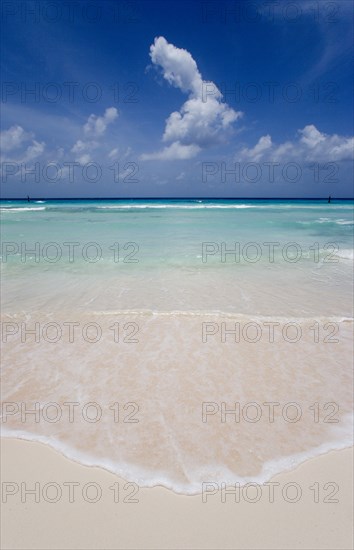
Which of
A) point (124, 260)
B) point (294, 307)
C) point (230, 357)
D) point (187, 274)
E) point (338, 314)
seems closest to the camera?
point (230, 357)

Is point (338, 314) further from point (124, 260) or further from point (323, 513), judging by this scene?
point (124, 260)

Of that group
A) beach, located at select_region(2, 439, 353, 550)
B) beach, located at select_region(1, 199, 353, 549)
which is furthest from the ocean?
beach, located at select_region(2, 439, 353, 550)

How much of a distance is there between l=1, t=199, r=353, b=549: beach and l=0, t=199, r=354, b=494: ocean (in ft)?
0.06

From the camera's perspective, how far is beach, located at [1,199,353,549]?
6.85 feet

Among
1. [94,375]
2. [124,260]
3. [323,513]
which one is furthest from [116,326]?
[124,260]

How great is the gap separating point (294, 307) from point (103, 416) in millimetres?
4278

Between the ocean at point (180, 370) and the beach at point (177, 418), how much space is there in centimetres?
2

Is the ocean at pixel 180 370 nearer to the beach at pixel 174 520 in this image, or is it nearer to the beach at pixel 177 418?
the beach at pixel 177 418

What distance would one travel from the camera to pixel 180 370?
12.5 feet

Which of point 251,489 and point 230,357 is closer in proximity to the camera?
point 251,489

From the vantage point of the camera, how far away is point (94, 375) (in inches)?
146

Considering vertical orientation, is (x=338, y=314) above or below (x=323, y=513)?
above

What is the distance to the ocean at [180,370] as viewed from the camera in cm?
265

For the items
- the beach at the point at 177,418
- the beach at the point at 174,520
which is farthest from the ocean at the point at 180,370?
the beach at the point at 174,520
